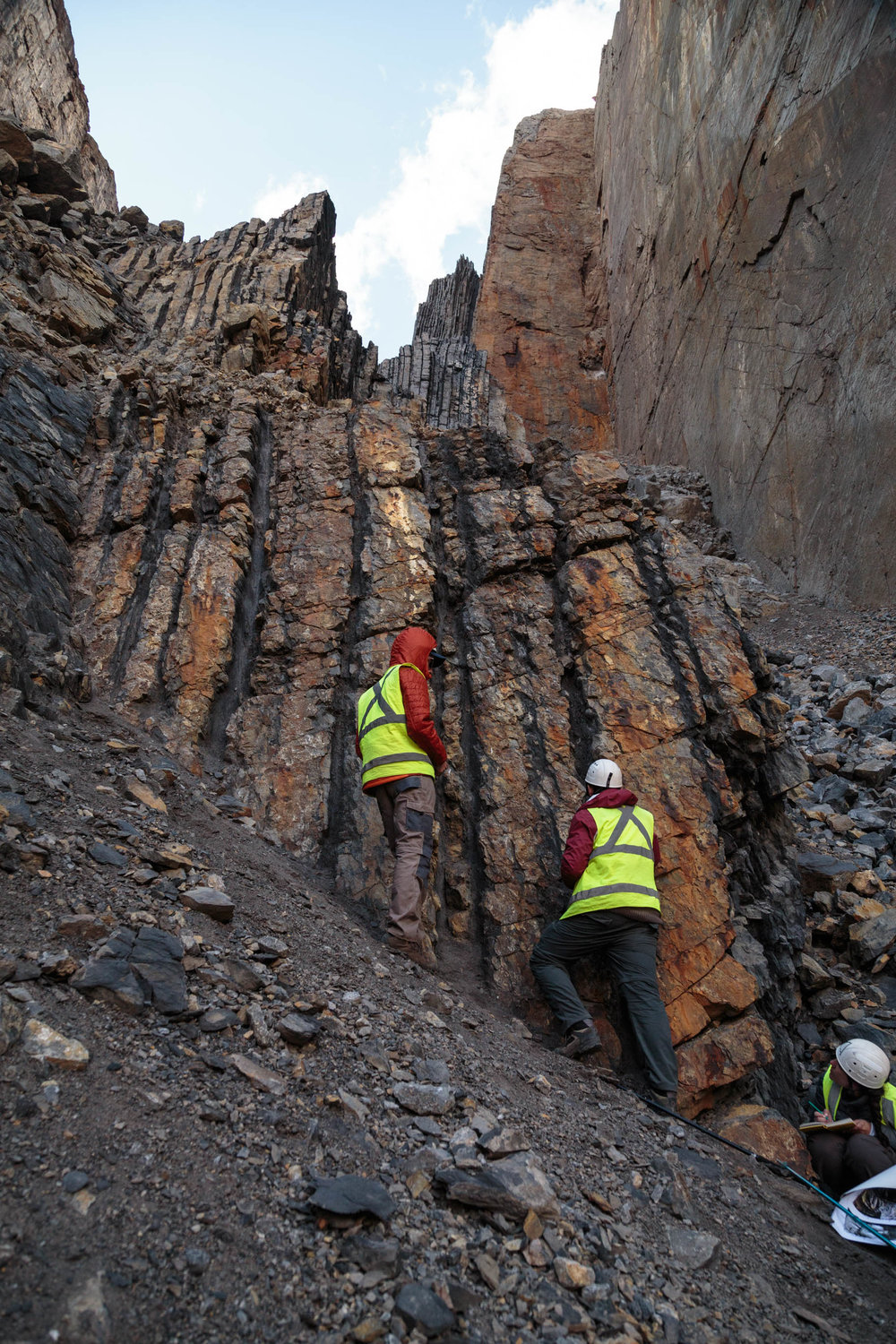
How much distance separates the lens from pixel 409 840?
416 centimetres

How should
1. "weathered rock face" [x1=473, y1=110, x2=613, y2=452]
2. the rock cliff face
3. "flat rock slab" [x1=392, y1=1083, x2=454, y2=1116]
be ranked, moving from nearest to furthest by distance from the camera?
"flat rock slab" [x1=392, y1=1083, x2=454, y2=1116] → the rock cliff face → "weathered rock face" [x1=473, y1=110, x2=613, y2=452]

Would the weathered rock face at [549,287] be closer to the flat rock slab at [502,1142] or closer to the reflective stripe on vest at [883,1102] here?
the reflective stripe on vest at [883,1102]

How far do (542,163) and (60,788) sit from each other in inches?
1213

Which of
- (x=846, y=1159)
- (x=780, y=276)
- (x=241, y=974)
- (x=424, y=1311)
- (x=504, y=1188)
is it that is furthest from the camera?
Result: (x=780, y=276)

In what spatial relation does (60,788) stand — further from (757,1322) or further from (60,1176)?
(757,1322)

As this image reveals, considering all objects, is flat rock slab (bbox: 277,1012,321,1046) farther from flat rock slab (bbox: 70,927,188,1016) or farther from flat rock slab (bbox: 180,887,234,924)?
flat rock slab (bbox: 180,887,234,924)

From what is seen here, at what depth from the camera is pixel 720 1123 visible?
3.81m

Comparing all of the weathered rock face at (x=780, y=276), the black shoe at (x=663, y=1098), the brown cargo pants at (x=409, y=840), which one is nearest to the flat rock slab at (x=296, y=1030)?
the brown cargo pants at (x=409, y=840)

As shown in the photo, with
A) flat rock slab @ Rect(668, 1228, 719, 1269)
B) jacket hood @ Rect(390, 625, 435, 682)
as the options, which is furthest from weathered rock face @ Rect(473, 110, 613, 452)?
flat rock slab @ Rect(668, 1228, 719, 1269)

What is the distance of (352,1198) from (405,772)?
98.4 inches

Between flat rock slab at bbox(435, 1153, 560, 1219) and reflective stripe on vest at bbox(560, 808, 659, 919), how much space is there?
1.83 metres

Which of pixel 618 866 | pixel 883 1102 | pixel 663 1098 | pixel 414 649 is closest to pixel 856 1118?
pixel 883 1102

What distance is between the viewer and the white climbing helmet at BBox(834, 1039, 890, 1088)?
3.65 m

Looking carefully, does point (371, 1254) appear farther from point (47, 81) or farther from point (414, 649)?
point (47, 81)
